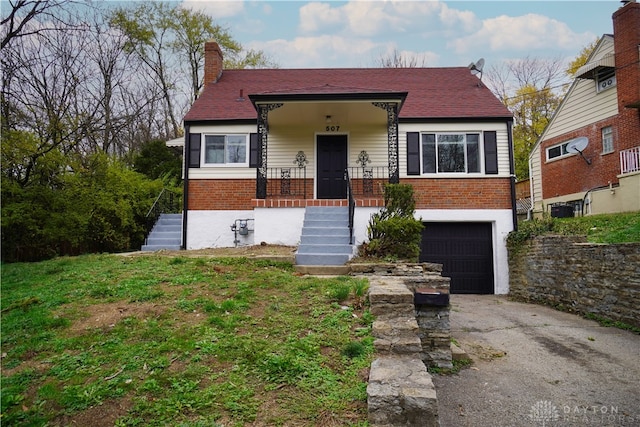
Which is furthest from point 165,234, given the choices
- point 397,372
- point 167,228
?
point 397,372

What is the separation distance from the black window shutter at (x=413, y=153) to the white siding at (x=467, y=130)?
0.31 ft

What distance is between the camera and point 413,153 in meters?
10.8

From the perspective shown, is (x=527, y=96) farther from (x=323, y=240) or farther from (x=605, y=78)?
(x=323, y=240)

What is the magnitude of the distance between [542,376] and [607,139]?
487 inches

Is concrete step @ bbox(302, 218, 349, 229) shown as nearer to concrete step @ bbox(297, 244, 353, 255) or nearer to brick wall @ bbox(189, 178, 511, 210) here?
concrete step @ bbox(297, 244, 353, 255)

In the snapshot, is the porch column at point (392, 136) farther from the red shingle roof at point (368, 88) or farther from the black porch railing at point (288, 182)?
the black porch railing at point (288, 182)

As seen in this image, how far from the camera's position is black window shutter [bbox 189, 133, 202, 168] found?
35.3 feet

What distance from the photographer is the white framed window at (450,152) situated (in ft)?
35.6

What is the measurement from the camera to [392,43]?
24516 mm

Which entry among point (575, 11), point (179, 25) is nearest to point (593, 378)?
point (575, 11)

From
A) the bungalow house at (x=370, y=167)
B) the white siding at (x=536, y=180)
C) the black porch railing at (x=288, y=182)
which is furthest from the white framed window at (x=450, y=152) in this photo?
the white siding at (x=536, y=180)

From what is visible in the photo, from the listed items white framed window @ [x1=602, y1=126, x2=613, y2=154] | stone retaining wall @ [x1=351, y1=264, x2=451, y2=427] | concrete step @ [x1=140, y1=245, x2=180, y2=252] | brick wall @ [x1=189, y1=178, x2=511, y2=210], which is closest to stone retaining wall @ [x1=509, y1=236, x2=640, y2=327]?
brick wall @ [x1=189, y1=178, x2=511, y2=210]

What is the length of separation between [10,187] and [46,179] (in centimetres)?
71

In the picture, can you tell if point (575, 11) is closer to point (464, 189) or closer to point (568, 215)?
point (464, 189)
